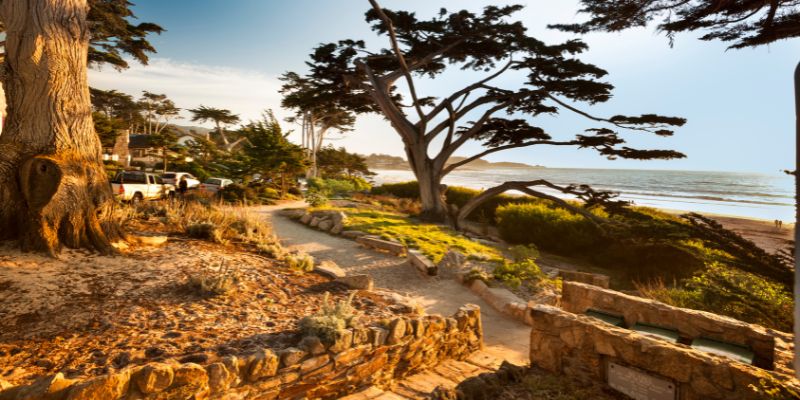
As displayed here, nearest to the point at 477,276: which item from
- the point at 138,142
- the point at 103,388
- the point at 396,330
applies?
the point at 396,330

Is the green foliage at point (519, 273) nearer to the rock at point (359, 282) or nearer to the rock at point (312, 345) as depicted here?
the rock at point (359, 282)

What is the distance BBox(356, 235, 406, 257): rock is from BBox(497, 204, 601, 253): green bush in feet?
21.1

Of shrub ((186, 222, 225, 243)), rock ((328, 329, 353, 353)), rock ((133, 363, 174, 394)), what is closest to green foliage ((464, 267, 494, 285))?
rock ((328, 329, 353, 353))

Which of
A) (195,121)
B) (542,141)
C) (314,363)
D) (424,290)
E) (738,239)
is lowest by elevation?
(424,290)

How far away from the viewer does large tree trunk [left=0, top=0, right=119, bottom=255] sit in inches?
204

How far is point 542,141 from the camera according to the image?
16125 millimetres

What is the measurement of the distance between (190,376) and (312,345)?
1138mm

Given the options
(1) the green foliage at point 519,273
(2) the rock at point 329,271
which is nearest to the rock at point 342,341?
(2) the rock at point 329,271

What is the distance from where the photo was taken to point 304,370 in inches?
137

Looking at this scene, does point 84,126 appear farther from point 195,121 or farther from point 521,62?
point 195,121

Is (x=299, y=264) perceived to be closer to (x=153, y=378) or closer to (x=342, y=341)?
(x=342, y=341)

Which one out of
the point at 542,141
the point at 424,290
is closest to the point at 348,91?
the point at 542,141

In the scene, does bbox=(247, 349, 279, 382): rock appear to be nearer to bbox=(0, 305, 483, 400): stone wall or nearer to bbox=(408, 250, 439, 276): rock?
bbox=(0, 305, 483, 400): stone wall

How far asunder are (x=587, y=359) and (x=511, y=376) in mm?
870
